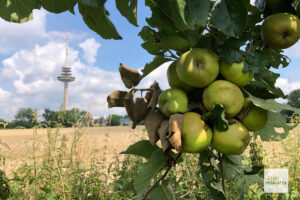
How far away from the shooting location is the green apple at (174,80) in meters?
0.96

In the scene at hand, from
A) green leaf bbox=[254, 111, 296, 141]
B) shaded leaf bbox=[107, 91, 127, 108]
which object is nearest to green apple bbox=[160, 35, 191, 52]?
shaded leaf bbox=[107, 91, 127, 108]

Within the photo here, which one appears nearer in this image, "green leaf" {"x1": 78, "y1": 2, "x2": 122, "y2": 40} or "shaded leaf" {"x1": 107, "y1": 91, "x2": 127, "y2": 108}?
"green leaf" {"x1": 78, "y1": 2, "x2": 122, "y2": 40}

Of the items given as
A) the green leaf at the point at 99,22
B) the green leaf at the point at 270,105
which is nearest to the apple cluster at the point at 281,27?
the green leaf at the point at 270,105

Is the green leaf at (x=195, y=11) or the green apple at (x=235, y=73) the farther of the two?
the green apple at (x=235, y=73)

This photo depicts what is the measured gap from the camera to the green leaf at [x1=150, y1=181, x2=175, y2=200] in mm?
1119

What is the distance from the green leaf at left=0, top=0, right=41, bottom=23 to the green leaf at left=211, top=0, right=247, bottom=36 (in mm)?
665

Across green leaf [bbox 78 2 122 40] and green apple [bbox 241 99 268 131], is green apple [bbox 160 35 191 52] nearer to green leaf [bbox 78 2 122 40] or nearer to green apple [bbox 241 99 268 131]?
green leaf [bbox 78 2 122 40]

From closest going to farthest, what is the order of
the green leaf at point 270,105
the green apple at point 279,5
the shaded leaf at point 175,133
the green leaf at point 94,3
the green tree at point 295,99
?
the green leaf at point 94,3
the shaded leaf at point 175,133
the green leaf at point 270,105
the green apple at point 279,5
the green tree at point 295,99

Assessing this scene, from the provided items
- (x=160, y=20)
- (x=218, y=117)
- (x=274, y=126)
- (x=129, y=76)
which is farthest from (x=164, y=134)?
(x=274, y=126)

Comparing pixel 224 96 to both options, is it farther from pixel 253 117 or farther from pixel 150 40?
pixel 150 40

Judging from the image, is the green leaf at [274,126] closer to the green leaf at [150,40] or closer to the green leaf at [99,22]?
the green leaf at [150,40]

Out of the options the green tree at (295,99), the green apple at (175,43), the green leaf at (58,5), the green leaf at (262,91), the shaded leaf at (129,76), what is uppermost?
the green tree at (295,99)

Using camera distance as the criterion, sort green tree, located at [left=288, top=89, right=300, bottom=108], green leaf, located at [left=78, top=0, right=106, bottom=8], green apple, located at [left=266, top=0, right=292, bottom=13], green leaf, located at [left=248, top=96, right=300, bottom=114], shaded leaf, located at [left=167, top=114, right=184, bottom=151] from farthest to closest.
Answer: green tree, located at [left=288, top=89, right=300, bottom=108]
green apple, located at [left=266, top=0, right=292, bottom=13]
green leaf, located at [left=248, top=96, right=300, bottom=114]
shaded leaf, located at [left=167, top=114, right=184, bottom=151]
green leaf, located at [left=78, top=0, right=106, bottom=8]

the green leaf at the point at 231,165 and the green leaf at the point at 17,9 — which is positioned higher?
the green leaf at the point at 17,9
